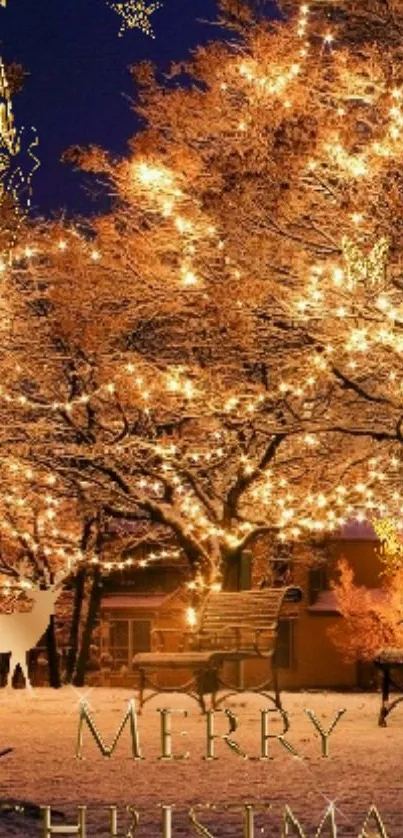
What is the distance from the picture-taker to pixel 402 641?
41188 mm

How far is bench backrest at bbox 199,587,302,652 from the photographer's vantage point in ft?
47.0

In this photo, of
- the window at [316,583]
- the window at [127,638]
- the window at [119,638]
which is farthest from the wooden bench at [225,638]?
the window at [119,638]

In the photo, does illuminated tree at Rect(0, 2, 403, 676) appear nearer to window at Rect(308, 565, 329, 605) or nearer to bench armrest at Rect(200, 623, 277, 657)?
bench armrest at Rect(200, 623, 277, 657)

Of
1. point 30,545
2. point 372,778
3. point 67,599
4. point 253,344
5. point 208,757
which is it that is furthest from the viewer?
point 67,599

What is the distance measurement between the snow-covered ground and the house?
33.6 metres

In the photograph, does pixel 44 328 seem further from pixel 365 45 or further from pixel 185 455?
pixel 365 45

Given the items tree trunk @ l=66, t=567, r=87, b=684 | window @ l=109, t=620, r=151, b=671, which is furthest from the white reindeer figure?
window @ l=109, t=620, r=151, b=671

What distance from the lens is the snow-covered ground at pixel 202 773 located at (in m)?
7.58

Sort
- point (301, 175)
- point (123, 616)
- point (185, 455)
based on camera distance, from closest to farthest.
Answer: point (301, 175), point (185, 455), point (123, 616)

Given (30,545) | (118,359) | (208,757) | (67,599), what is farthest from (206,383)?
(67,599)

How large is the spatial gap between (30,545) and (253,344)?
15.1 m

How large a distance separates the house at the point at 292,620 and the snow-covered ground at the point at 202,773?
1323 inches

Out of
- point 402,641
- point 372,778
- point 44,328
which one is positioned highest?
point 44,328

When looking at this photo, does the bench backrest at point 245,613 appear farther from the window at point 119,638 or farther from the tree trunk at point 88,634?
the window at point 119,638
